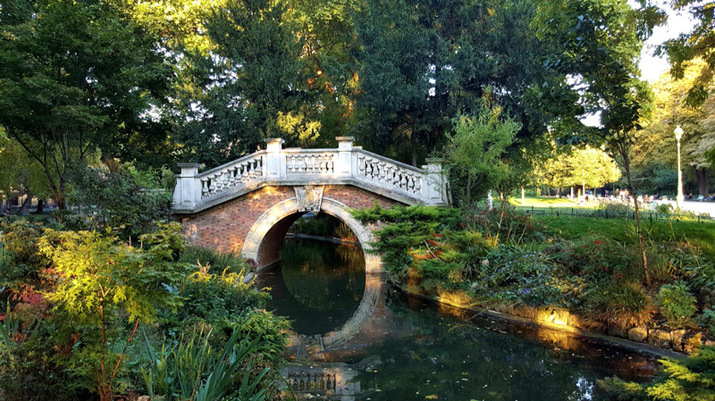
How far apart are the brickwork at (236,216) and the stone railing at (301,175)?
333 millimetres

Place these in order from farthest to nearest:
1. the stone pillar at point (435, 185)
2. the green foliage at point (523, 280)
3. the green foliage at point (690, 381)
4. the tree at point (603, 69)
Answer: the stone pillar at point (435, 185)
the green foliage at point (523, 280)
the tree at point (603, 69)
the green foliage at point (690, 381)

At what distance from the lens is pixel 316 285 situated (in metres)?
13.3

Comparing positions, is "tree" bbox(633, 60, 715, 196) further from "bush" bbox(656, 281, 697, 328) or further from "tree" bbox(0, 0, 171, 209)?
"tree" bbox(0, 0, 171, 209)

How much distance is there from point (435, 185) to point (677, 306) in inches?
264

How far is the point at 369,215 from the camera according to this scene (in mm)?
10383

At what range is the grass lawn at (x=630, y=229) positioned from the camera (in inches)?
350

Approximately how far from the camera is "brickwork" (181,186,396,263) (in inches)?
522

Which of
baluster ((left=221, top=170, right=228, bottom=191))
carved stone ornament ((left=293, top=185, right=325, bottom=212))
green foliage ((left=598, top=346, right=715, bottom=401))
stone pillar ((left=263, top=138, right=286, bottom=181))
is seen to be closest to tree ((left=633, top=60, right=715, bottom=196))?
carved stone ornament ((left=293, top=185, right=325, bottom=212))

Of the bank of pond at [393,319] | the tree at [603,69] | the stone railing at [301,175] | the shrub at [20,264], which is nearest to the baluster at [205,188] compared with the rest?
the stone railing at [301,175]

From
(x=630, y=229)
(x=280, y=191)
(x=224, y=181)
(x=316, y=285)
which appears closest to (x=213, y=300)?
(x=316, y=285)

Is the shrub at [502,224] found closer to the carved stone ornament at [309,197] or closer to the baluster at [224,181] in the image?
the carved stone ornament at [309,197]

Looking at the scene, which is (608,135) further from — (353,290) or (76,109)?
(76,109)

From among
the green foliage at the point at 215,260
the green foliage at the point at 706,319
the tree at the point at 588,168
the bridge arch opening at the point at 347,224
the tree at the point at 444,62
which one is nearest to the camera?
the green foliage at the point at 706,319

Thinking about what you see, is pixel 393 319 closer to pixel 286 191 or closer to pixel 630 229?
pixel 630 229
